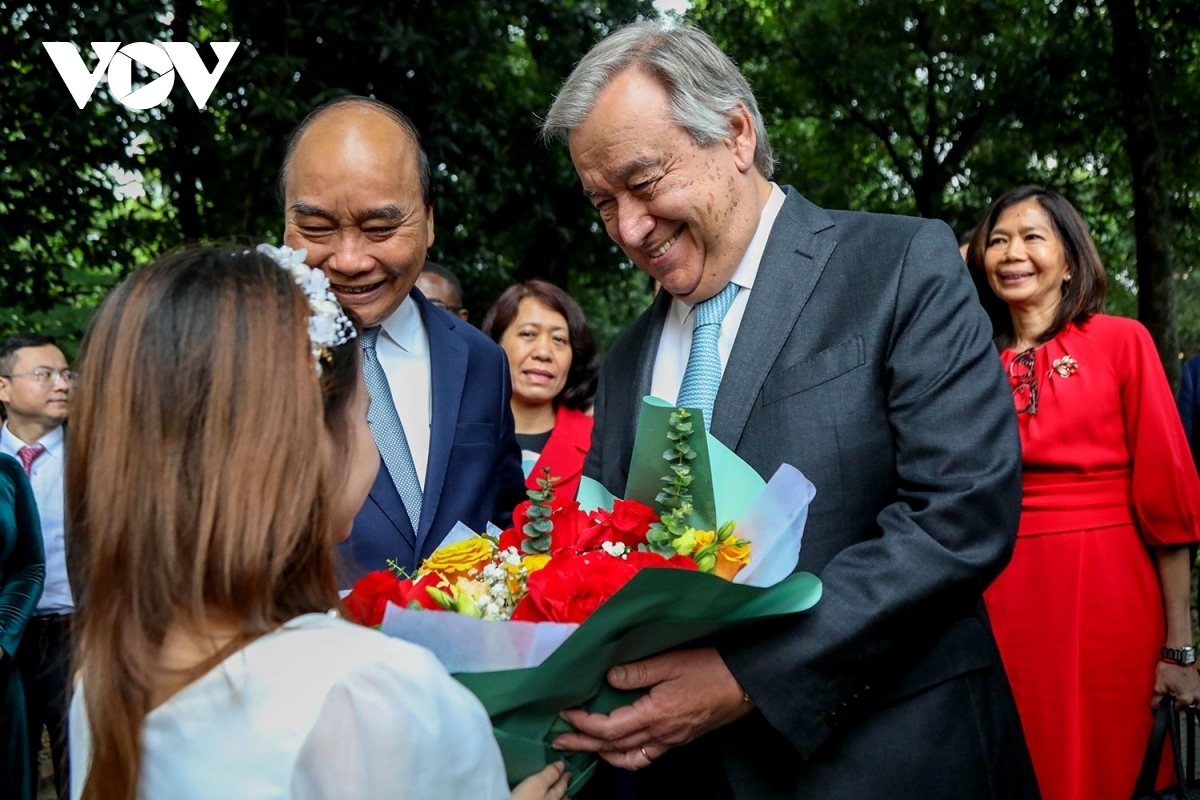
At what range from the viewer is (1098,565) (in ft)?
13.3

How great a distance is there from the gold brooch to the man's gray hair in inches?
79.8

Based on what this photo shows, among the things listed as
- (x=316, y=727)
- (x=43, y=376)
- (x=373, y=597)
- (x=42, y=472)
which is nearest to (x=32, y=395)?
(x=43, y=376)

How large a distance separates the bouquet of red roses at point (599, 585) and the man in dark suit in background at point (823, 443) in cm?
12

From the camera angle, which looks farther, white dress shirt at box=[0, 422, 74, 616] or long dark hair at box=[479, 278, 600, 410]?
white dress shirt at box=[0, 422, 74, 616]

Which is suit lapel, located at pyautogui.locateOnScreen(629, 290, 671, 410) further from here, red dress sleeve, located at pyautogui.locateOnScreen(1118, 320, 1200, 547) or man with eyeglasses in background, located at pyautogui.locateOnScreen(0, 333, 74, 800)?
man with eyeglasses in background, located at pyautogui.locateOnScreen(0, 333, 74, 800)

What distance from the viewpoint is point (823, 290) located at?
2.49m

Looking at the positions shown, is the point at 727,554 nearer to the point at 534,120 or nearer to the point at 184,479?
the point at 184,479

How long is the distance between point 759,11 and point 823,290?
15.6 metres

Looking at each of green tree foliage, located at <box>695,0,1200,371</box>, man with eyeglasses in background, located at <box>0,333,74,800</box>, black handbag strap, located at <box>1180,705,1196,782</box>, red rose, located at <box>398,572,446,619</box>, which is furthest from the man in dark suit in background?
green tree foliage, located at <box>695,0,1200,371</box>

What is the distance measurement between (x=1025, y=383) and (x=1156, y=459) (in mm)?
515

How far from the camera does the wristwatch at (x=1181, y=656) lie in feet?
13.1

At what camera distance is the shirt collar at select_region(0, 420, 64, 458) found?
22.6ft

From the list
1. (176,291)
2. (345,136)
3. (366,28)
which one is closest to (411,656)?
(176,291)

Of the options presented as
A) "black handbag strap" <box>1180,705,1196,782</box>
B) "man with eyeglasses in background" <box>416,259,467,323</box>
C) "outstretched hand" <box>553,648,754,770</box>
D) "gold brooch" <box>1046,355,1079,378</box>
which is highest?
"man with eyeglasses in background" <box>416,259,467,323</box>
